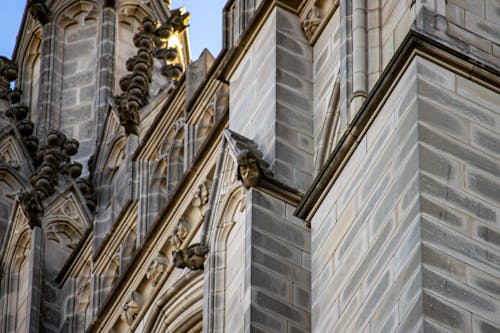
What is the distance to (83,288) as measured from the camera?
25.4 meters

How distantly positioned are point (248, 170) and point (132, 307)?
12.6 feet

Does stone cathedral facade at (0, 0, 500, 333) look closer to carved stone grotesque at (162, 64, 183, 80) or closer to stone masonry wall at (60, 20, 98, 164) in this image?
carved stone grotesque at (162, 64, 183, 80)

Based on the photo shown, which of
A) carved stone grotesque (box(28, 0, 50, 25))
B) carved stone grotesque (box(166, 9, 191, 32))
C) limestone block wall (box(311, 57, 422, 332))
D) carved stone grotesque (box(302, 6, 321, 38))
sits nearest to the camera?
limestone block wall (box(311, 57, 422, 332))

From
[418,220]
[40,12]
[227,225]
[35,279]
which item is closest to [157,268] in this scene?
[227,225]

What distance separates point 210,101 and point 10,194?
26.0 ft

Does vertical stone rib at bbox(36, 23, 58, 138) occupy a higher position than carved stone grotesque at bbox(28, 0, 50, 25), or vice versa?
carved stone grotesque at bbox(28, 0, 50, 25)

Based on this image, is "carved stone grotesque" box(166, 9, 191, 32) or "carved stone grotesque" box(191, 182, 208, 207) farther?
"carved stone grotesque" box(166, 9, 191, 32)

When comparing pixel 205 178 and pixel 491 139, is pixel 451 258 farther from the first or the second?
pixel 205 178

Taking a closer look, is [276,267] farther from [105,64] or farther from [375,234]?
[105,64]

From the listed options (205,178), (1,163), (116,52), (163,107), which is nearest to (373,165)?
(205,178)

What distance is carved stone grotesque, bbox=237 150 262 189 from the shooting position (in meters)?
19.2

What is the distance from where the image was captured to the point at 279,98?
19.8 meters

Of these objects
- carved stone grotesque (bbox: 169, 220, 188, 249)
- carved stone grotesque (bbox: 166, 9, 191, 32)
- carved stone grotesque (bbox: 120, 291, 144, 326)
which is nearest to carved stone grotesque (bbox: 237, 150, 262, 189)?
carved stone grotesque (bbox: 169, 220, 188, 249)

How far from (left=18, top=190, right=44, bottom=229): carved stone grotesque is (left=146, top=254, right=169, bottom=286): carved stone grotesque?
14.4ft
